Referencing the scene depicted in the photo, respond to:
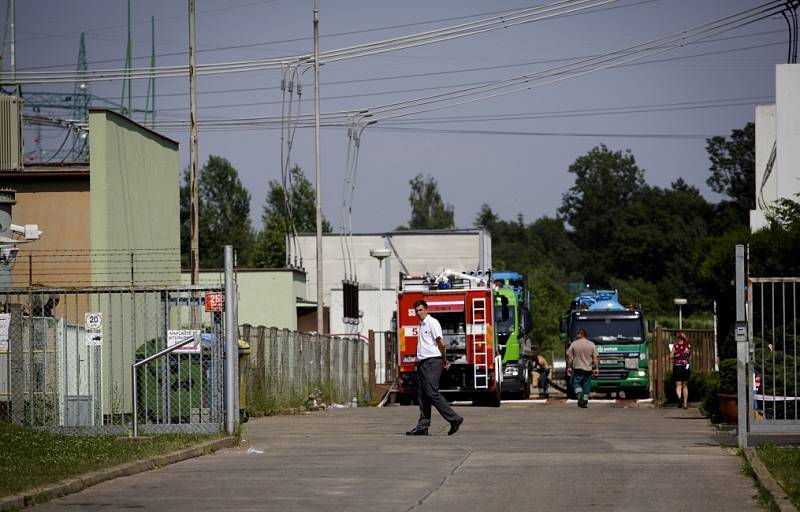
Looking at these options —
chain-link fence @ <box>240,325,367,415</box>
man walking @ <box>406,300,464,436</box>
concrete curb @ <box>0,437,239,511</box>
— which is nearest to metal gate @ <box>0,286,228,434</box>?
concrete curb @ <box>0,437,239,511</box>

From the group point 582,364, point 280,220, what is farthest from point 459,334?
point 280,220

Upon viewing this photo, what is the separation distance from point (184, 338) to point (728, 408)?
30.1 ft

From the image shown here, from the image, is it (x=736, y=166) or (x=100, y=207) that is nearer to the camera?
(x=100, y=207)

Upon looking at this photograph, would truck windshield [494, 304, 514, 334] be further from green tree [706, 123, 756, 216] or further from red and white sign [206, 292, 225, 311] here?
green tree [706, 123, 756, 216]

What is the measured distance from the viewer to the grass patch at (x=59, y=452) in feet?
41.9

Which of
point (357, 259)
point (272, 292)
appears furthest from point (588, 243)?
point (272, 292)

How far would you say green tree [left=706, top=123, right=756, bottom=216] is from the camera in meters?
109

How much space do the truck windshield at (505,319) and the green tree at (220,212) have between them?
74071 mm

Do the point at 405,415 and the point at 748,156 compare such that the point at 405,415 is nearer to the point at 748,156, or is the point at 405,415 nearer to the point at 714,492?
the point at 714,492

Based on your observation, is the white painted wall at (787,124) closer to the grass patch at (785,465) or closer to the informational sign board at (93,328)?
the grass patch at (785,465)

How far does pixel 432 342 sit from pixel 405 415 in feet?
23.7

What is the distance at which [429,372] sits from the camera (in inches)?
768

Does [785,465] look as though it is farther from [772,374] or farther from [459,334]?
[459,334]

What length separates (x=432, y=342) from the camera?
19.7 meters
